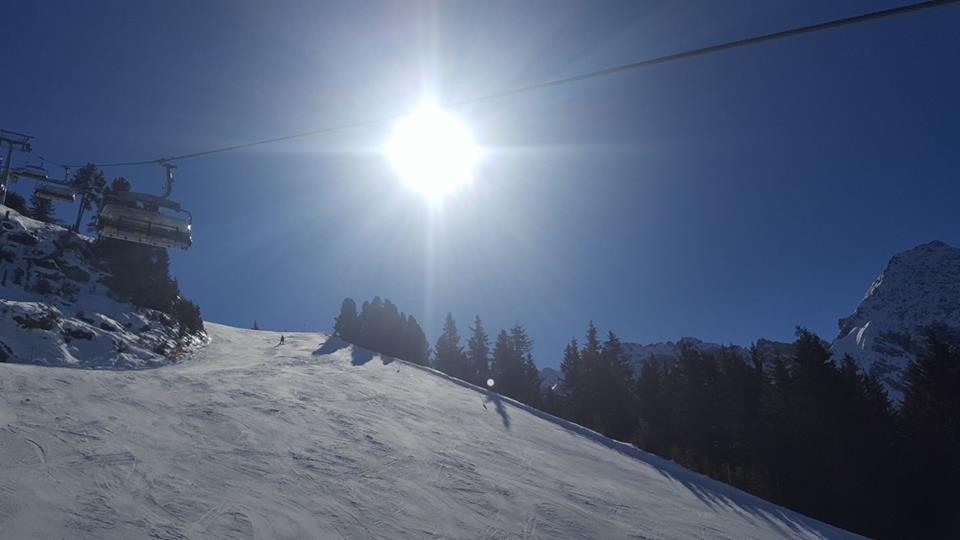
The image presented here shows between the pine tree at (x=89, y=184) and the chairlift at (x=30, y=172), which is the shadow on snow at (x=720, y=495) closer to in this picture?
the chairlift at (x=30, y=172)

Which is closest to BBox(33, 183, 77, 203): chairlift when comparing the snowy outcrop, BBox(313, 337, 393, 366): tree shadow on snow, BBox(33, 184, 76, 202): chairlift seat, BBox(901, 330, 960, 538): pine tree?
BBox(33, 184, 76, 202): chairlift seat

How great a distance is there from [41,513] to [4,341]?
18955 mm

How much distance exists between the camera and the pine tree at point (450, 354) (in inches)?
2347

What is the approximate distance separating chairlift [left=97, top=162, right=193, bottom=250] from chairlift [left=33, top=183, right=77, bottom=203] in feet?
30.0

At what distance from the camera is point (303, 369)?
25.5 meters

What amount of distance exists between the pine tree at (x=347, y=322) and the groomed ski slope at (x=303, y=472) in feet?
141

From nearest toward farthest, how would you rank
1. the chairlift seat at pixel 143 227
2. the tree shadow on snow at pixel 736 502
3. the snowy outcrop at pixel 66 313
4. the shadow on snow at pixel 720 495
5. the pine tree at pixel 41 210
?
1. the tree shadow on snow at pixel 736 502
2. the shadow on snow at pixel 720 495
3. the chairlift seat at pixel 143 227
4. the snowy outcrop at pixel 66 313
5. the pine tree at pixel 41 210

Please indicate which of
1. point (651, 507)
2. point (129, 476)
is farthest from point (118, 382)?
point (651, 507)

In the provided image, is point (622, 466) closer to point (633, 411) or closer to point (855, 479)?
point (855, 479)

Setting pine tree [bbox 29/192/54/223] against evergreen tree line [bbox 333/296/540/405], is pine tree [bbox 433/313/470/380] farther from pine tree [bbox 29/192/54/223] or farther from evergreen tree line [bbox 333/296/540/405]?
pine tree [bbox 29/192/54/223]

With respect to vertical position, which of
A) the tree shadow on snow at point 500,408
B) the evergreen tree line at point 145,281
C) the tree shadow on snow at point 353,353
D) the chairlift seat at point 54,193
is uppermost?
the chairlift seat at point 54,193

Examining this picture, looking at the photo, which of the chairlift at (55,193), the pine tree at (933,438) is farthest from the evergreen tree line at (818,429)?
the chairlift at (55,193)

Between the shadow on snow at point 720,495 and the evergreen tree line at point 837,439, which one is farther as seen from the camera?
the evergreen tree line at point 837,439

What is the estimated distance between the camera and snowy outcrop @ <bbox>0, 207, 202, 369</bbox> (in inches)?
821
